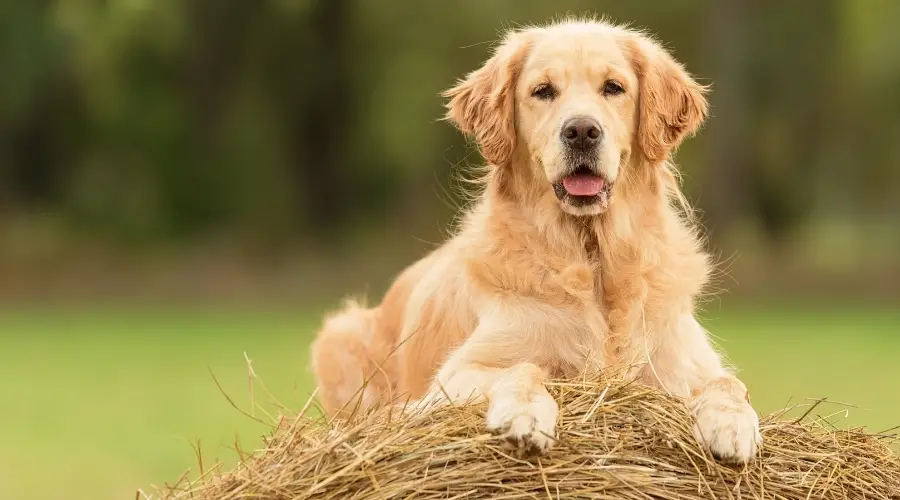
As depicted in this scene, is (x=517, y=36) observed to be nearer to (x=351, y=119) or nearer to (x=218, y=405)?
(x=218, y=405)

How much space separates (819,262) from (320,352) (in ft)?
55.8

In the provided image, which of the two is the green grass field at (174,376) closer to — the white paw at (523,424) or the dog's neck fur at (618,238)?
the dog's neck fur at (618,238)

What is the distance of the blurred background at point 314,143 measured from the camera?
2084 centimetres

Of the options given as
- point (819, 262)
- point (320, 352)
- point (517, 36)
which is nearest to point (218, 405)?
point (320, 352)

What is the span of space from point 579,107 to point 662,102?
0.53 metres

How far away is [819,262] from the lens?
21.6m

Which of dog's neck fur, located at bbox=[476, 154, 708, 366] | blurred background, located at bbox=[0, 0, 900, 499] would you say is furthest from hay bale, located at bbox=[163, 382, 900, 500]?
blurred background, located at bbox=[0, 0, 900, 499]

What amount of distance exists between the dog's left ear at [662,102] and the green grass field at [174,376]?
223cm

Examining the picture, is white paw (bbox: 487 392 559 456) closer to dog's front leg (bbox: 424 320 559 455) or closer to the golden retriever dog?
dog's front leg (bbox: 424 320 559 455)

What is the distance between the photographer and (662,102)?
16.5 feet

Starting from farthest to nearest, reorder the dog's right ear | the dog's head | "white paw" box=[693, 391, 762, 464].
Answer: the dog's right ear < the dog's head < "white paw" box=[693, 391, 762, 464]

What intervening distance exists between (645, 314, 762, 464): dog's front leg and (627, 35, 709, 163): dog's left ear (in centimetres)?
74

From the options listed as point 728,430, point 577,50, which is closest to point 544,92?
point 577,50

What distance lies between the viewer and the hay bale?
3.69m
